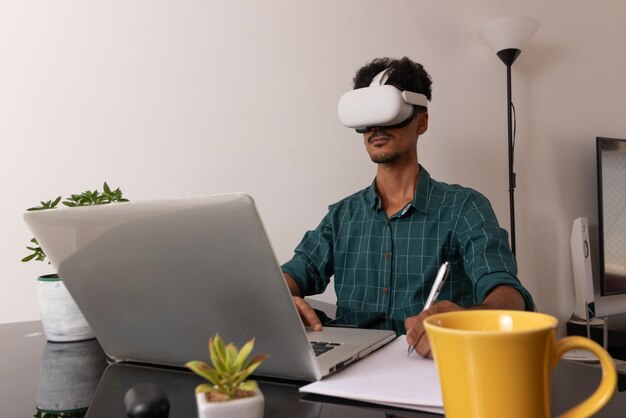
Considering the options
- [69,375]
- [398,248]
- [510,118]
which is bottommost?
[69,375]

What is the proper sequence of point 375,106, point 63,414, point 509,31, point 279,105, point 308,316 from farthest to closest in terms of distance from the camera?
1. point 509,31
2. point 279,105
3. point 375,106
4. point 308,316
5. point 63,414

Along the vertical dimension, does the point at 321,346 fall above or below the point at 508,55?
below

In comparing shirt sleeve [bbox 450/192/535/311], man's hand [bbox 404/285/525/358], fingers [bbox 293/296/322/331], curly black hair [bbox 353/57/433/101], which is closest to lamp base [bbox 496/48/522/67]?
curly black hair [bbox 353/57/433/101]

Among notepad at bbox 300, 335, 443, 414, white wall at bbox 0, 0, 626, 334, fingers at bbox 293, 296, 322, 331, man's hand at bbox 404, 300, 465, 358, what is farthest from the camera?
white wall at bbox 0, 0, 626, 334

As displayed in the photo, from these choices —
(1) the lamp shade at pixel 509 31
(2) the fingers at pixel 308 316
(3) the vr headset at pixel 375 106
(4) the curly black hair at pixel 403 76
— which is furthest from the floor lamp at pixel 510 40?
(2) the fingers at pixel 308 316

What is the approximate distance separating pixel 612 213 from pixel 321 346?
240 centimetres

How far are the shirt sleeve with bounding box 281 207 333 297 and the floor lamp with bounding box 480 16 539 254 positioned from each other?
3.63 feet

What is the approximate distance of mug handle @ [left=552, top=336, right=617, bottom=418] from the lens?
40 centimetres

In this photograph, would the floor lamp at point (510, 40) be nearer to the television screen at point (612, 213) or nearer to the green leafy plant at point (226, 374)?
the television screen at point (612, 213)

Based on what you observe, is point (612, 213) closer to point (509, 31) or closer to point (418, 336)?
point (509, 31)

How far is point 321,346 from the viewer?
80 cm

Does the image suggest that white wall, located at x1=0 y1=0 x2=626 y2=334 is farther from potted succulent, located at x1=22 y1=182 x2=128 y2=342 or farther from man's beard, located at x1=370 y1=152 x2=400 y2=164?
potted succulent, located at x1=22 y1=182 x2=128 y2=342

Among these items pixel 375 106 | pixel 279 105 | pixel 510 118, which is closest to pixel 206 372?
pixel 375 106

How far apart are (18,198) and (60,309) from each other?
2.62 ft
